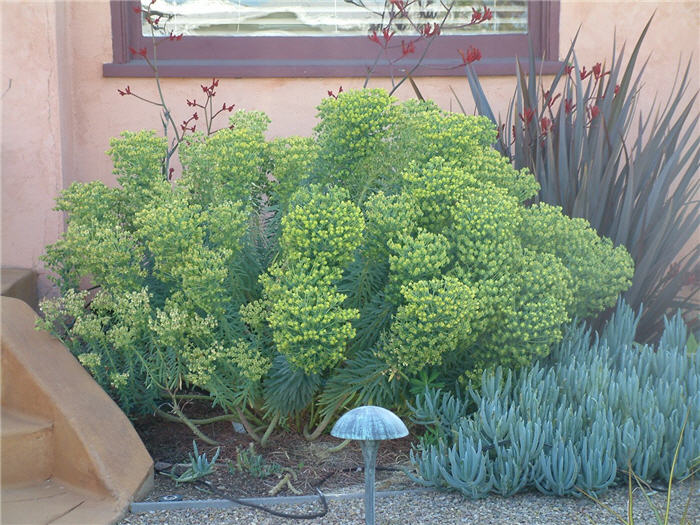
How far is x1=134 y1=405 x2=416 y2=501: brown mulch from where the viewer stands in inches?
120

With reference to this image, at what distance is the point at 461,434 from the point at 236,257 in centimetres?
128

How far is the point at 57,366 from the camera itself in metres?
3.29

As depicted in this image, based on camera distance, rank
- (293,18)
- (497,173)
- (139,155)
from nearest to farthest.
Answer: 1. (497,173)
2. (139,155)
3. (293,18)

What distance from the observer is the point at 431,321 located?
9.19ft

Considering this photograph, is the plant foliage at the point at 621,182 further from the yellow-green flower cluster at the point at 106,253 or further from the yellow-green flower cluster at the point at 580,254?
the yellow-green flower cluster at the point at 106,253

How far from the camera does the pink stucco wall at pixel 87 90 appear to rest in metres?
4.36

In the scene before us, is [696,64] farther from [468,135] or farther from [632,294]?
[468,135]

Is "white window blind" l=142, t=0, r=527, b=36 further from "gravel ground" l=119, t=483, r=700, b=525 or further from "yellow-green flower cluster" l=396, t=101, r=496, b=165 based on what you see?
"gravel ground" l=119, t=483, r=700, b=525

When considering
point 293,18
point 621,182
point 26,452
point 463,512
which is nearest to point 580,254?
point 621,182

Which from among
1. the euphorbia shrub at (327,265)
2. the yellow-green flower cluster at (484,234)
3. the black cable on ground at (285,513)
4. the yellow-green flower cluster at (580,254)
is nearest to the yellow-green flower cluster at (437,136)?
the euphorbia shrub at (327,265)

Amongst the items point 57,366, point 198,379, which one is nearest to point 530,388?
point 198,379

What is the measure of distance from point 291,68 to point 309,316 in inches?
95.9

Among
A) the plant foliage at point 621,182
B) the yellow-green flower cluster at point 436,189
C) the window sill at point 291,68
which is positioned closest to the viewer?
the yellow-green flower cluster at point 436,189

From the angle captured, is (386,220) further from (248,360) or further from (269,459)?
(269,459)
